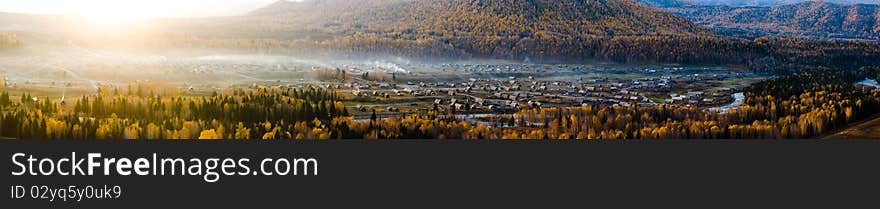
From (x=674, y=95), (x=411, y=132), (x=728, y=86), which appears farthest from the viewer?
(x=728, y=86)

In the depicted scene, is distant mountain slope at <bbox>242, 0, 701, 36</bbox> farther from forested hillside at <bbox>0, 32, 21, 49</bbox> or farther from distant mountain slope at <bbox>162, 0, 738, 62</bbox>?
forested hillside at <bbox>0, 32, 21, 49</bbox>

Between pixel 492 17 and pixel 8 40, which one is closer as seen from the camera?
pixel 8 40

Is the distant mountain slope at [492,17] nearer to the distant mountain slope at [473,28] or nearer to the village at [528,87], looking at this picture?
the distant mountain slope at [473,28]

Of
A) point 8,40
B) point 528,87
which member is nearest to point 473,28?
point 528,87

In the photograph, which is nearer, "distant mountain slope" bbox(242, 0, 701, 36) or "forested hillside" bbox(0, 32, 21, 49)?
"forested hillside" bbox(0, 32, 21, 49)

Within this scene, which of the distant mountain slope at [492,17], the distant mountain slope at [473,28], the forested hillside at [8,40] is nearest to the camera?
the forested hillside at [8,40]

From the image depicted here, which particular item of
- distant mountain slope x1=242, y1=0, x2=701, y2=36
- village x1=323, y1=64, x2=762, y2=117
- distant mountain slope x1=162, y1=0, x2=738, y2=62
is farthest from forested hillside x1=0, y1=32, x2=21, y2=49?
distant mountain slope x1=242, y1=0, x2=701, y2=36

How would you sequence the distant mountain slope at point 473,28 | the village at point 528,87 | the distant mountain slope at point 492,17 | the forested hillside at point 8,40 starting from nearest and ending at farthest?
the village at point 528,87 → the forested hillside at point 8,40 → the distant mountain slope at point 473,28 → the distant mountain slope at point 492,17

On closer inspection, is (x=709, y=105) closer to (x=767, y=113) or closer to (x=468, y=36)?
(x=767, y=113)

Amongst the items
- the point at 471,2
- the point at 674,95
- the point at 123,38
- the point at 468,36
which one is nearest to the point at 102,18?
the point at 123,38

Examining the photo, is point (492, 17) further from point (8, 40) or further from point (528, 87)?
point (8, 40)

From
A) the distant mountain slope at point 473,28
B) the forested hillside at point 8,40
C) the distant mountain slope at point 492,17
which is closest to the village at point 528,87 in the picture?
the distant mountain slope at point 473,28
